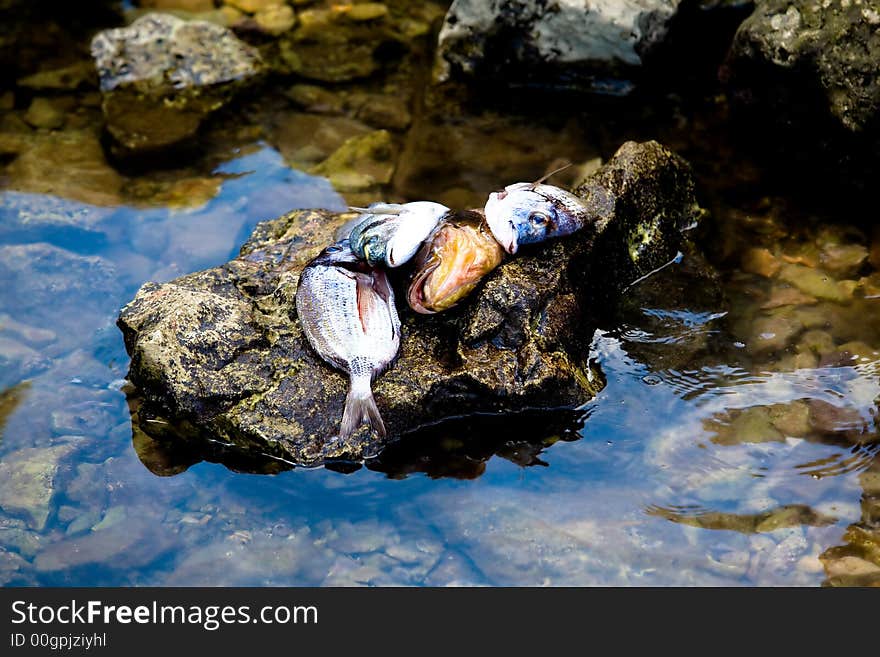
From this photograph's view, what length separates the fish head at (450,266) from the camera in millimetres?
4934

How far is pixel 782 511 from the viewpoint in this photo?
4.71m

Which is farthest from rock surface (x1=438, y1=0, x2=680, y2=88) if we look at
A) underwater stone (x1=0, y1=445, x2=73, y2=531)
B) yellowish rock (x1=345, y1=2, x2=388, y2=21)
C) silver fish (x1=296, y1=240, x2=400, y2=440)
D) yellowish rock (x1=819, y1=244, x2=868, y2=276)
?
underwater stone (x1=0, y1=445, x2=73, y2=531)

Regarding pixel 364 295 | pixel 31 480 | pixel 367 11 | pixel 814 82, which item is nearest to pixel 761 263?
pixel 814 82

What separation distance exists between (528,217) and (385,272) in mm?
882

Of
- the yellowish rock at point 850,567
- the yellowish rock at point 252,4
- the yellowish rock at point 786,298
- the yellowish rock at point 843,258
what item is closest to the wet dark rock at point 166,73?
the yellowish rock at point 252,4

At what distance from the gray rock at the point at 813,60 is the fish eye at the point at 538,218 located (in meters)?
2.53

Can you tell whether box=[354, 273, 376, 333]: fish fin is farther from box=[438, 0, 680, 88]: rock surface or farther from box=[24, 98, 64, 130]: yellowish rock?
box=[24, 98, 64, 130]: yellowish rock

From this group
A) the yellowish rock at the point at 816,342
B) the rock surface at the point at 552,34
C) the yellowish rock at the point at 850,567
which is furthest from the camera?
the rock surface at the point at 552,34

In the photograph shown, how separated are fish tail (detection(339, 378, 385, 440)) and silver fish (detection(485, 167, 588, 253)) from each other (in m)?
1.14

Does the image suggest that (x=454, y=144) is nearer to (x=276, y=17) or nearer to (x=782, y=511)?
(x=276, y=17)

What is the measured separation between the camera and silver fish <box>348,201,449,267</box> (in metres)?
4.98

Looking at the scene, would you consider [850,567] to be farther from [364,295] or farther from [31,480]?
[31,480]

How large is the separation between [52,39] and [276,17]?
2.28 meters

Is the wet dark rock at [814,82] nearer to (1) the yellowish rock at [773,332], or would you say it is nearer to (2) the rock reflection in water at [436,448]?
(1) the yellowish rock at [773,332]
